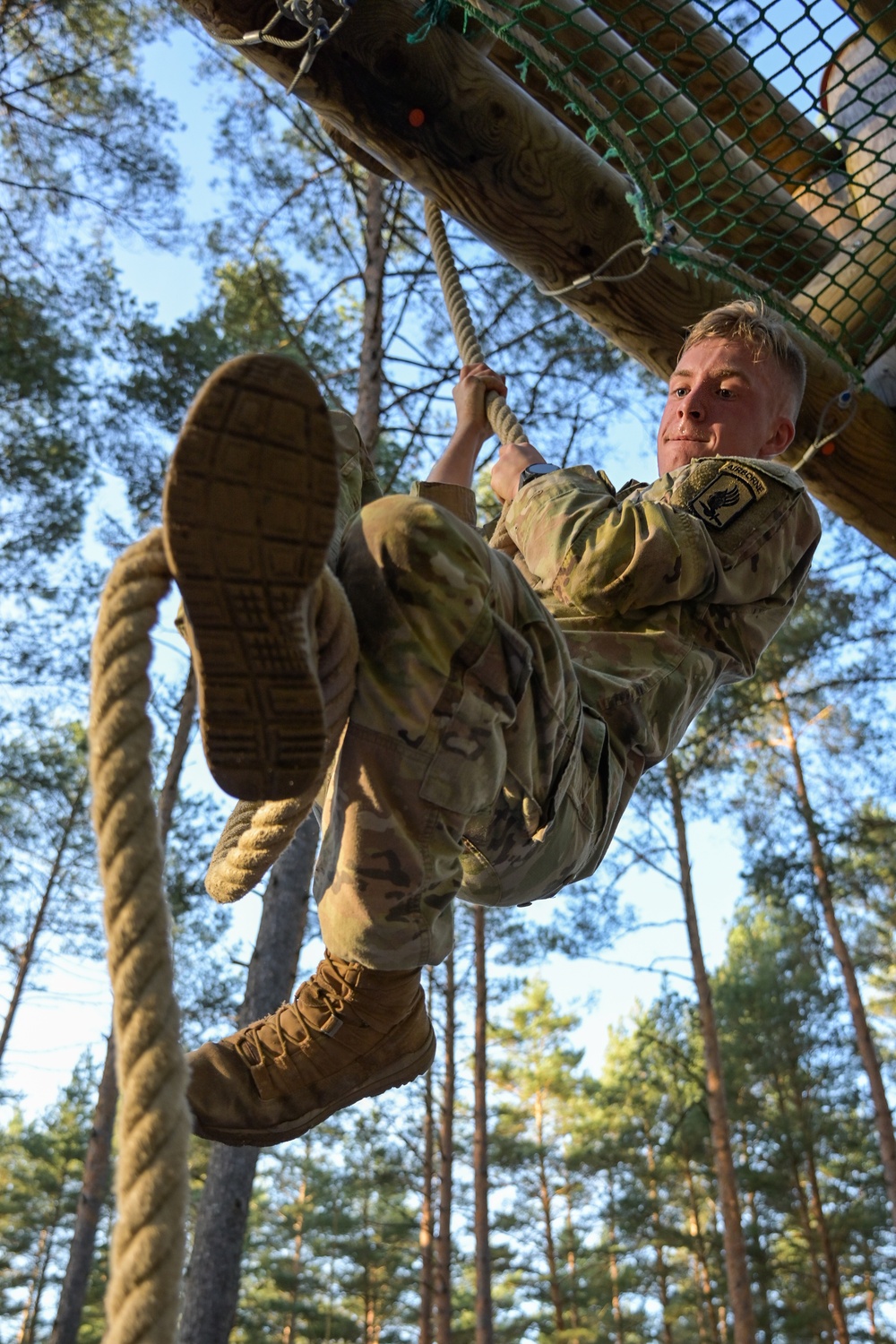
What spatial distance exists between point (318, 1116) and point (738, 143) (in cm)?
289

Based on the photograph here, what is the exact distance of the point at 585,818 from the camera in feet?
5.94

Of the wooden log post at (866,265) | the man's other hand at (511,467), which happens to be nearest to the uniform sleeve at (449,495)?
the man's other hand at (511,467)

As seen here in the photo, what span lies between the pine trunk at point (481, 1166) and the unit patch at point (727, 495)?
12070mm

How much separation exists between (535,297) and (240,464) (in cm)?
752

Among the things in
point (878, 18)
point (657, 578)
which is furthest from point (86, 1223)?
point (878, 18)

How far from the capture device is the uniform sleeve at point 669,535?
1.87 m

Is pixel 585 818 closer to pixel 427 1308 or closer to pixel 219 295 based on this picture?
pixel 219 295

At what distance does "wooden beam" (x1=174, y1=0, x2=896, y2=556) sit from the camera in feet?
8.64

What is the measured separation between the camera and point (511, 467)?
92.7 inches

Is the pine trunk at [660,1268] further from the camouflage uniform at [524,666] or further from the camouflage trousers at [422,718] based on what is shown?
the camouflage trousers at [422,718]

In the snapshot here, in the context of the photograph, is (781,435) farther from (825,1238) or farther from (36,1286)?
(36,1286)

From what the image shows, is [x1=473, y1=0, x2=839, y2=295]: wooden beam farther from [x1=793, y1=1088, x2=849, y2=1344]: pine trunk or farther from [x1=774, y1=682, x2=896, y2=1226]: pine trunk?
[x1=793, y1=1088, x2=849, y2=1344]: pine trunk

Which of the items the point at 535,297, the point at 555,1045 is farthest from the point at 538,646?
the point at 555,1045

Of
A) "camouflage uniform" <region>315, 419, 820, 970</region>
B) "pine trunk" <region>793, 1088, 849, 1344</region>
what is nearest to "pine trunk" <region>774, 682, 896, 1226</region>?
"pine trunk" <region>793, 1088, 849, 1344</region>
